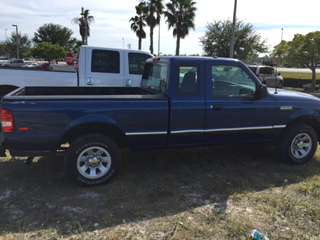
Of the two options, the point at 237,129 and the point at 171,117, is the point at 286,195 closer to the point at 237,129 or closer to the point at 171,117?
the point at 237,129

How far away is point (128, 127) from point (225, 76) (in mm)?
1710

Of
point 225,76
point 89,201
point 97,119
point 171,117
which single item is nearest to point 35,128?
point 97,119

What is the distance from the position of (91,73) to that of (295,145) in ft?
16.8

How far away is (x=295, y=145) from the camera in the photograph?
5.91m

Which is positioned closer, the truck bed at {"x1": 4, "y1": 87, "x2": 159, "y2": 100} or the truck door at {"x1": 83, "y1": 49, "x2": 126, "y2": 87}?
the truck bed at {"x1": 4, "y1": 87, "x2": 159, "y2": 100}

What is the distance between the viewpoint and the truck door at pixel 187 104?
504cm

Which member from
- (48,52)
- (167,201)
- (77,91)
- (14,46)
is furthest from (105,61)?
(14,46)

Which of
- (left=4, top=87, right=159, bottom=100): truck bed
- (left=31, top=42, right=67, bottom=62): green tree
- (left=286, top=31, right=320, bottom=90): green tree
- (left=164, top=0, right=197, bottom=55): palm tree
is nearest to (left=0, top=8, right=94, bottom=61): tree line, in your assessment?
(left=31, top=42, right=67, bottom=62): green tree

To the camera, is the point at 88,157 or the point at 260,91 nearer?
the point at 88,157

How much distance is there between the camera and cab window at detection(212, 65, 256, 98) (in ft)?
17.4

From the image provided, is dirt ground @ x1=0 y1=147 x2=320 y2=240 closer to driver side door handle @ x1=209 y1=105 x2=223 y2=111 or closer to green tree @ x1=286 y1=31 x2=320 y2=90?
driver side door handle @ x1=209 y1=105 x2=223 y2=111

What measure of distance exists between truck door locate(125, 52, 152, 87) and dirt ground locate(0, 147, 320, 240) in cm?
328

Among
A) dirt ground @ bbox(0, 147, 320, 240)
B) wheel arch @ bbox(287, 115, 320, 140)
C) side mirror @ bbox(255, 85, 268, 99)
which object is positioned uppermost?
side mirror @ bbox(255, 85, 268, 99)

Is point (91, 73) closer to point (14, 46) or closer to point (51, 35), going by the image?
point (51, 35)
